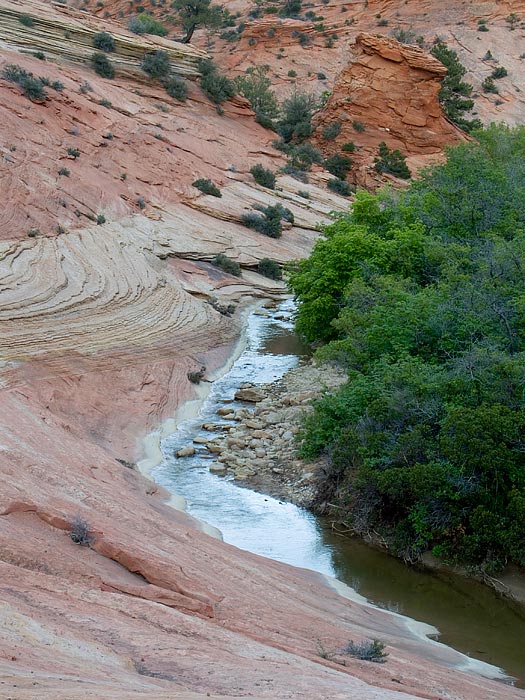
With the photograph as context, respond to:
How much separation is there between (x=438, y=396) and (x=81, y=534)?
22.1ft

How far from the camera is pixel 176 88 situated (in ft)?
150

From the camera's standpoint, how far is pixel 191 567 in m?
10.5

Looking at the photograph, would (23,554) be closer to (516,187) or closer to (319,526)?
(319,526)

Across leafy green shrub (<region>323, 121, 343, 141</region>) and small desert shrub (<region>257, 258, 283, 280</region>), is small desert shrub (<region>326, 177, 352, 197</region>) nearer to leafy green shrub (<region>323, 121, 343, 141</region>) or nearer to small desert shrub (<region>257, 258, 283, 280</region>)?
leafy green shrub (<region>323, 121, 343, 141</region>)

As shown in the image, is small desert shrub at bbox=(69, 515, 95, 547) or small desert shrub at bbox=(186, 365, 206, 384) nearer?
small desert shrub at bbox=(69, 515, 95, 547)

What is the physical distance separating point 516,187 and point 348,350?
9681 mm

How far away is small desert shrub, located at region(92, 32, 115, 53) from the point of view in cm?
4419

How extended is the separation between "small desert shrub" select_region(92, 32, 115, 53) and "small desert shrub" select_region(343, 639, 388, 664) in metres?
40.4

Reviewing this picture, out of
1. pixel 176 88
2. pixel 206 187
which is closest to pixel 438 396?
pixel 206 187

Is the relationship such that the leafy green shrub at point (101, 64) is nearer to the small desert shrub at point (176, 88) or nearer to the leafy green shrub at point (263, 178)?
the small desert shrub at point (176, 88)

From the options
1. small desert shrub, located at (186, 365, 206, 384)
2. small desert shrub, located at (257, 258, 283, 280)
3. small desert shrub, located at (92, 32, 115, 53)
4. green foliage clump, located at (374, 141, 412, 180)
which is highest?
small desert shrub, located at (92, 32, 115, 53)

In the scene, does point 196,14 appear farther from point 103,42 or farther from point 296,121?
point 103,42

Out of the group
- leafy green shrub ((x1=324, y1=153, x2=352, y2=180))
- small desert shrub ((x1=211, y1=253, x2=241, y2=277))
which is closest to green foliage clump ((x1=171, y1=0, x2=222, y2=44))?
leafy green shrub ((x1=324, y1=153, x2=352, y2=180))

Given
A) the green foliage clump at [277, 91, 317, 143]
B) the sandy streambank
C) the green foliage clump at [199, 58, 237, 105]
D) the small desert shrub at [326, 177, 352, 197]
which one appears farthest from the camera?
the green foliage clump at [277, 91, 317, 143]
